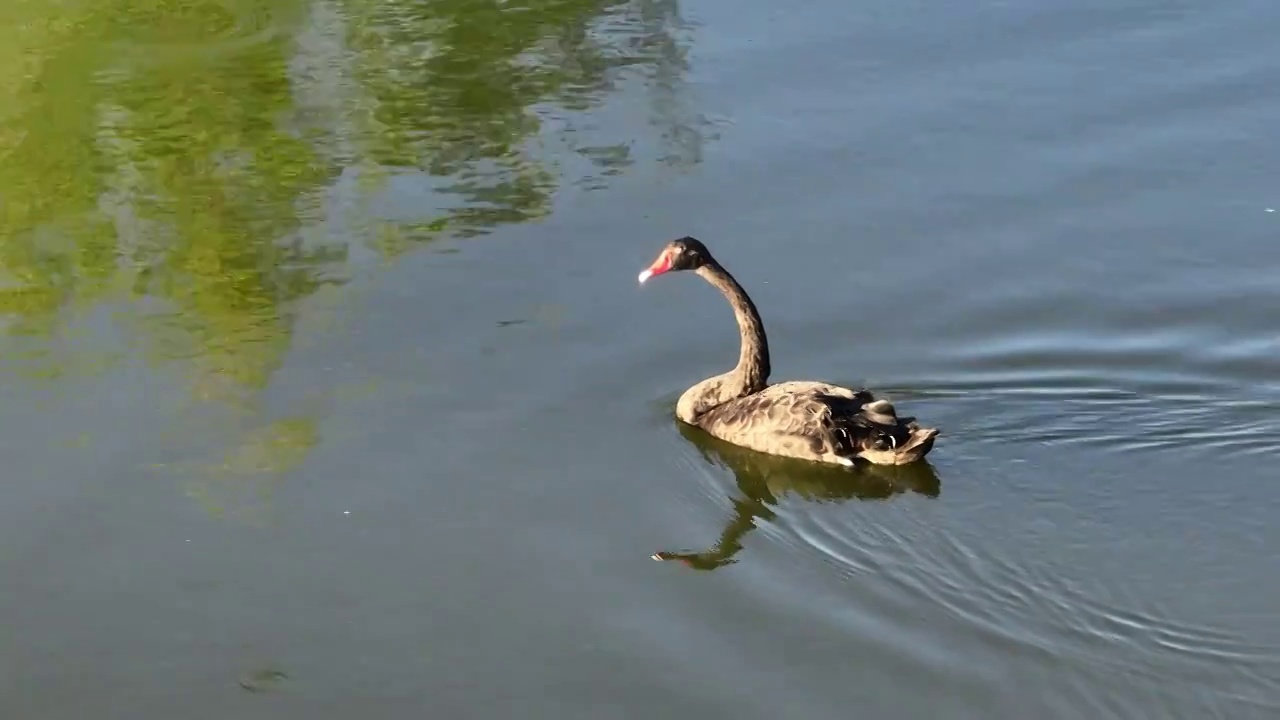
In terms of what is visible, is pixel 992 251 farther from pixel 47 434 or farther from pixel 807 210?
pixel 47 434

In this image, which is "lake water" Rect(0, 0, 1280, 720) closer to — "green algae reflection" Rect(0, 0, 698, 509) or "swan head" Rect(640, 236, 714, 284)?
"green algae reflection" Rect(0, 0, 698, 509)

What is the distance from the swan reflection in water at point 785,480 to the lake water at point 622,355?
0.03 m

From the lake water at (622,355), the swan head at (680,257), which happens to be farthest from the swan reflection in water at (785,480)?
the swan head at (680,257)

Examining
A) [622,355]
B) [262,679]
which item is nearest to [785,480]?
[622,355]

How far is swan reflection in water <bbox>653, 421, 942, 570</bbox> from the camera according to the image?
7.32 meters

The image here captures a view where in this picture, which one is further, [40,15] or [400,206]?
[40,15]

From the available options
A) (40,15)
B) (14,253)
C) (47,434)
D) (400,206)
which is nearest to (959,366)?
(400,206)

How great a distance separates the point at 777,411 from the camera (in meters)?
7.73

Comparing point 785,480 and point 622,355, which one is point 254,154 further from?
point 785,480

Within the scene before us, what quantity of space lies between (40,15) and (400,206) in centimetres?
455

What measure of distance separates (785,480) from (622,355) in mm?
1119

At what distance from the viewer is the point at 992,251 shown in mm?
9148

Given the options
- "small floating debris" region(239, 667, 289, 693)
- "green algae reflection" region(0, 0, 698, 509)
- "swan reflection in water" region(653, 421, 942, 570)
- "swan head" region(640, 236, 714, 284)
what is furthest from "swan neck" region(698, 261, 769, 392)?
"small floating debris" region(239, 667, 289, 693)

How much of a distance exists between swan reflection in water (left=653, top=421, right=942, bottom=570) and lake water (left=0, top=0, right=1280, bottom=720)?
0.10ft
